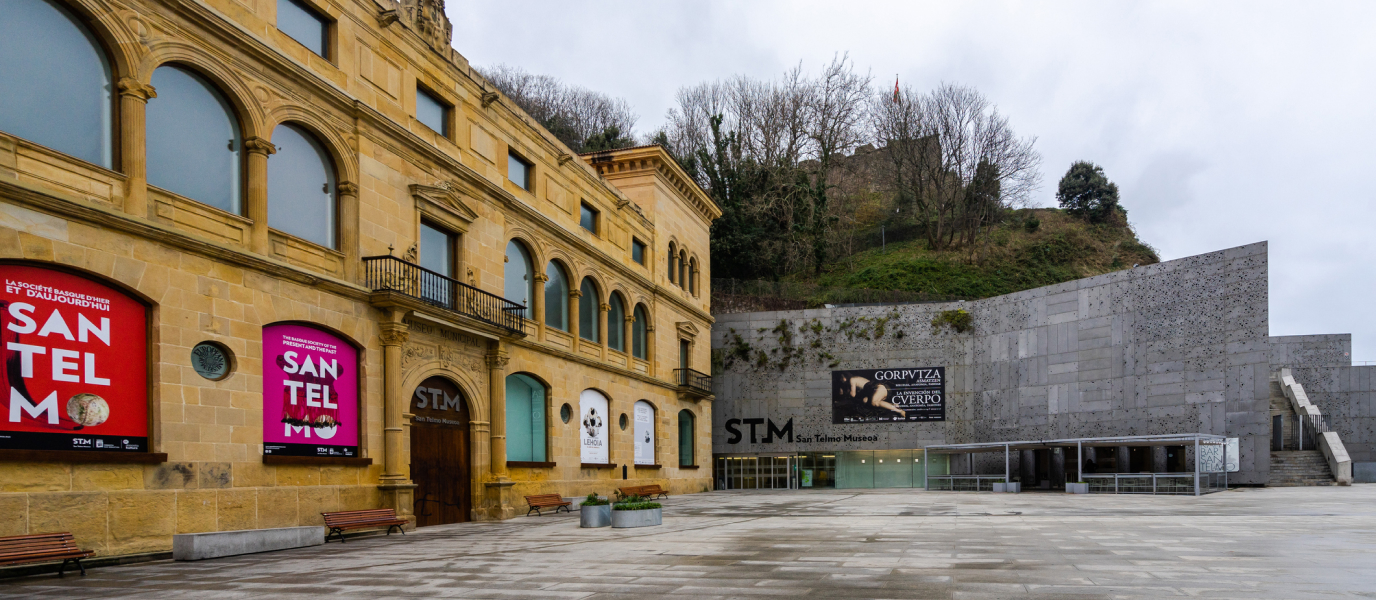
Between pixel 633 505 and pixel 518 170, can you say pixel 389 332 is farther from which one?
pixel 518 170

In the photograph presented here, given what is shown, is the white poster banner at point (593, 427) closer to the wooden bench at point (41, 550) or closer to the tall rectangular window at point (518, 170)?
the tall rectangular window at point (518, 170)

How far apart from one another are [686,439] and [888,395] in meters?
11.4

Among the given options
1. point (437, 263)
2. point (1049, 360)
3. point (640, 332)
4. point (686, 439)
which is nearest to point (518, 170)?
point (437, 263)

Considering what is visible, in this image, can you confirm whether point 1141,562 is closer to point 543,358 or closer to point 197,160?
point 197,160

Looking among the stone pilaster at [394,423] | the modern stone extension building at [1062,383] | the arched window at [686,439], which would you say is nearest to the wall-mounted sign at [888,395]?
the modern stone extension building at [1062,383]

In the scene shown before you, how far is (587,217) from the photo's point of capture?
36125mm

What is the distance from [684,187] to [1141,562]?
116 feet

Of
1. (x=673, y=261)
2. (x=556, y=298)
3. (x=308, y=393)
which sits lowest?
(x=308, y=393)

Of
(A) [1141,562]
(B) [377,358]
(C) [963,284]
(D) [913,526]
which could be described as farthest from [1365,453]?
(B) [377,358]

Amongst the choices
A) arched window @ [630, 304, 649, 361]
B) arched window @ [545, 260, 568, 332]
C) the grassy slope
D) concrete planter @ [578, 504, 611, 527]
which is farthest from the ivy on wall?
concrete planter @ [578, 504, 611, 527]

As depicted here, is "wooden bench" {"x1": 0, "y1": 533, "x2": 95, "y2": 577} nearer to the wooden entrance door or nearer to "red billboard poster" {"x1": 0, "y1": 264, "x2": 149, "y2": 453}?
"red billboard poster" {"x1": 0, "y1": 264, "x2": 149, "y2": 453}

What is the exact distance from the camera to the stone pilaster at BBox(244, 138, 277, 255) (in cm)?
1867

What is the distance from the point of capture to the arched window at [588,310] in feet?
115

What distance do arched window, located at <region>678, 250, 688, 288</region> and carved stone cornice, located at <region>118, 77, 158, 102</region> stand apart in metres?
31.4
